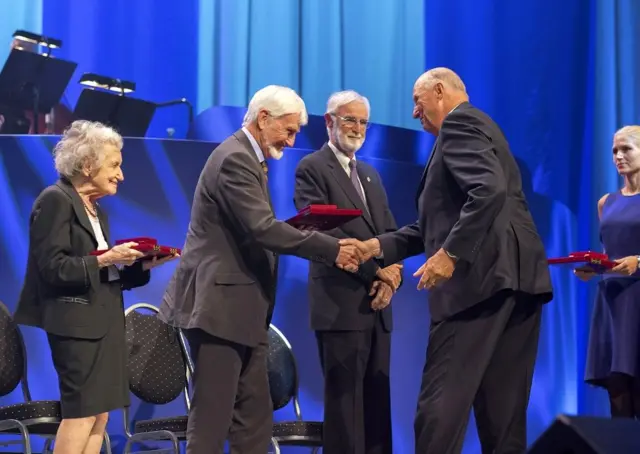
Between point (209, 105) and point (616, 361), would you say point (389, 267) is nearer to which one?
point (616, 361)

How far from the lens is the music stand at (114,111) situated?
5461 mm

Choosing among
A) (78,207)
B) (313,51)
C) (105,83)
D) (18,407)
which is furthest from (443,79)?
(105,83)

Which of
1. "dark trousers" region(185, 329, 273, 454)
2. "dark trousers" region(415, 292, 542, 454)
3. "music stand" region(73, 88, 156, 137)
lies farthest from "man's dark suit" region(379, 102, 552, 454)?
"music stand" region(73, 88, 156, 137)

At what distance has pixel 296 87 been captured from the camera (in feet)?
19.2

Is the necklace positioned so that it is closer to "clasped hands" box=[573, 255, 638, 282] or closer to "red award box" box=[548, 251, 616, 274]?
"red award box" box=[548, 251, 616, 274]

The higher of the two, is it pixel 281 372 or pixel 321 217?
pixel 321 217

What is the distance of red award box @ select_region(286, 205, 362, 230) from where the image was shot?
3.26 m

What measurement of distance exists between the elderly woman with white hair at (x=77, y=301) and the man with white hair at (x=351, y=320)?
0.73m

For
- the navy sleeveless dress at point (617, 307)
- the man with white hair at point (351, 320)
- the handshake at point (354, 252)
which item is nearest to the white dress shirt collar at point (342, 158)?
the man with white hair at point (351, 320)

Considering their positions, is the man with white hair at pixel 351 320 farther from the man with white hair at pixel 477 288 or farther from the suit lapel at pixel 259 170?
the man with white hair at pixel 477 288

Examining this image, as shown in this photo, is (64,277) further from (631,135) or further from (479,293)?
(631,135)

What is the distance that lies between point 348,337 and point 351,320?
7cm

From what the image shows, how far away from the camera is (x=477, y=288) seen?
2973 millimetres

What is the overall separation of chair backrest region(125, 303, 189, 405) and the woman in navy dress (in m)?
1.80
